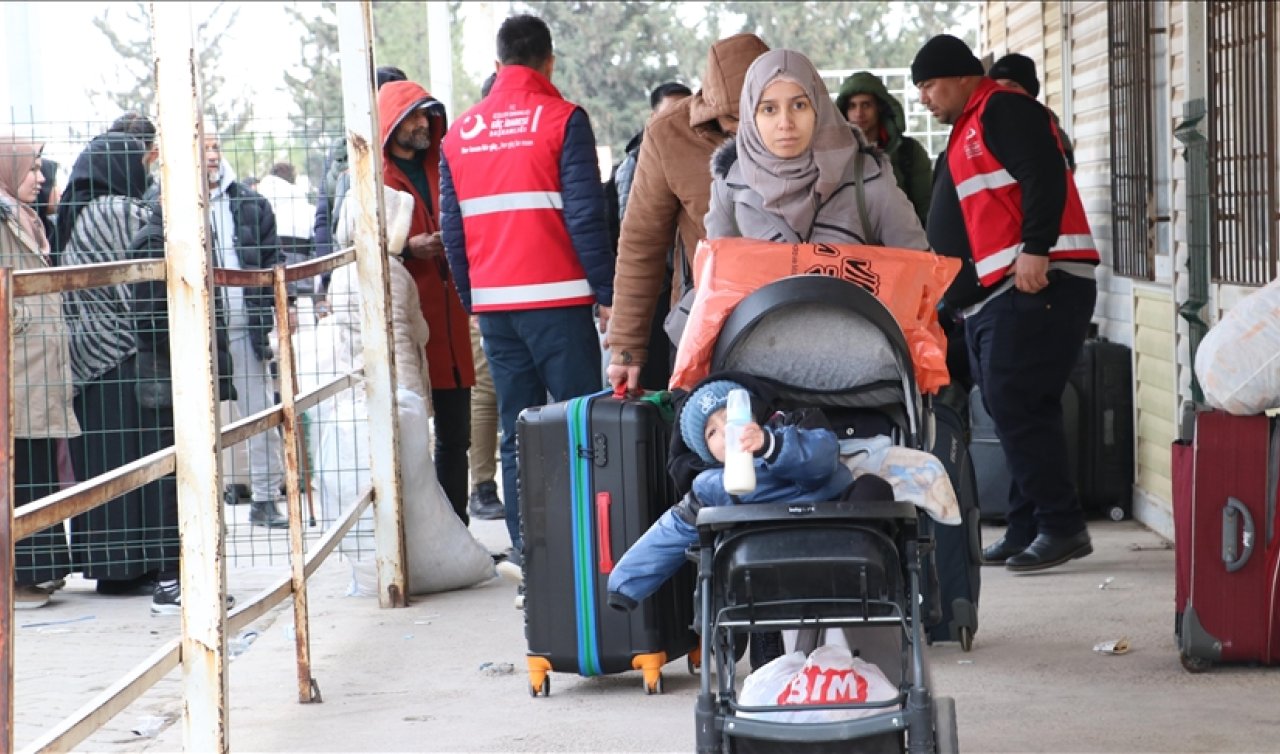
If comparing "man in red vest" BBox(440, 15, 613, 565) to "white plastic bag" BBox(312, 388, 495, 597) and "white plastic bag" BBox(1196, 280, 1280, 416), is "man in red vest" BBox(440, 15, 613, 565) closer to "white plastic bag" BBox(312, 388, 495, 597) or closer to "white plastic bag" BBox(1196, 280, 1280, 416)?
"white plastic bag" BBox(312, 388, 495, 597)

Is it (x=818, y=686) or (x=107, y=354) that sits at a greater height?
(x=107, y=354)

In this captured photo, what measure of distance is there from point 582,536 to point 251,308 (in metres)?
3.75

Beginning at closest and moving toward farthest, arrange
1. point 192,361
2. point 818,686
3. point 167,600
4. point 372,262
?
point 818,686, point 192,361, point 372,262, point 167,600

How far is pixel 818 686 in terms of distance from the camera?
3.44 m

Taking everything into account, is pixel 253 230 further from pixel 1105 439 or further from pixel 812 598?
pixel 812 598

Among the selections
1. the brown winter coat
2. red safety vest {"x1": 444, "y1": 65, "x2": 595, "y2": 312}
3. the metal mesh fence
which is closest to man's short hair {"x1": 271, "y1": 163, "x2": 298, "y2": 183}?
the metal mesh fence

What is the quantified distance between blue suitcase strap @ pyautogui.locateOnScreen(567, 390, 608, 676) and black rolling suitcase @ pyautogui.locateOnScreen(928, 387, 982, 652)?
104 centimetres

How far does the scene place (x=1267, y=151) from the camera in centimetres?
622

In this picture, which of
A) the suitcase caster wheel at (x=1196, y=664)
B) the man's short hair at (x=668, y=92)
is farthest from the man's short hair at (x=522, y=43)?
the suitcase caster wheel at (x=1196, y=664)

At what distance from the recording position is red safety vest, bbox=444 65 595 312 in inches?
253

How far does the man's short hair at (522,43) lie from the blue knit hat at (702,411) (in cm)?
319

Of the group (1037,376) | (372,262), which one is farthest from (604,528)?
(1037,376)

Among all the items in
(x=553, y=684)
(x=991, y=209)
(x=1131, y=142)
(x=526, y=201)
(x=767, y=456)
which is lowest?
(x=553, y=684)

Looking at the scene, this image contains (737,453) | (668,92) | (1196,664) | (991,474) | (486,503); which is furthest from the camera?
(486,503)
